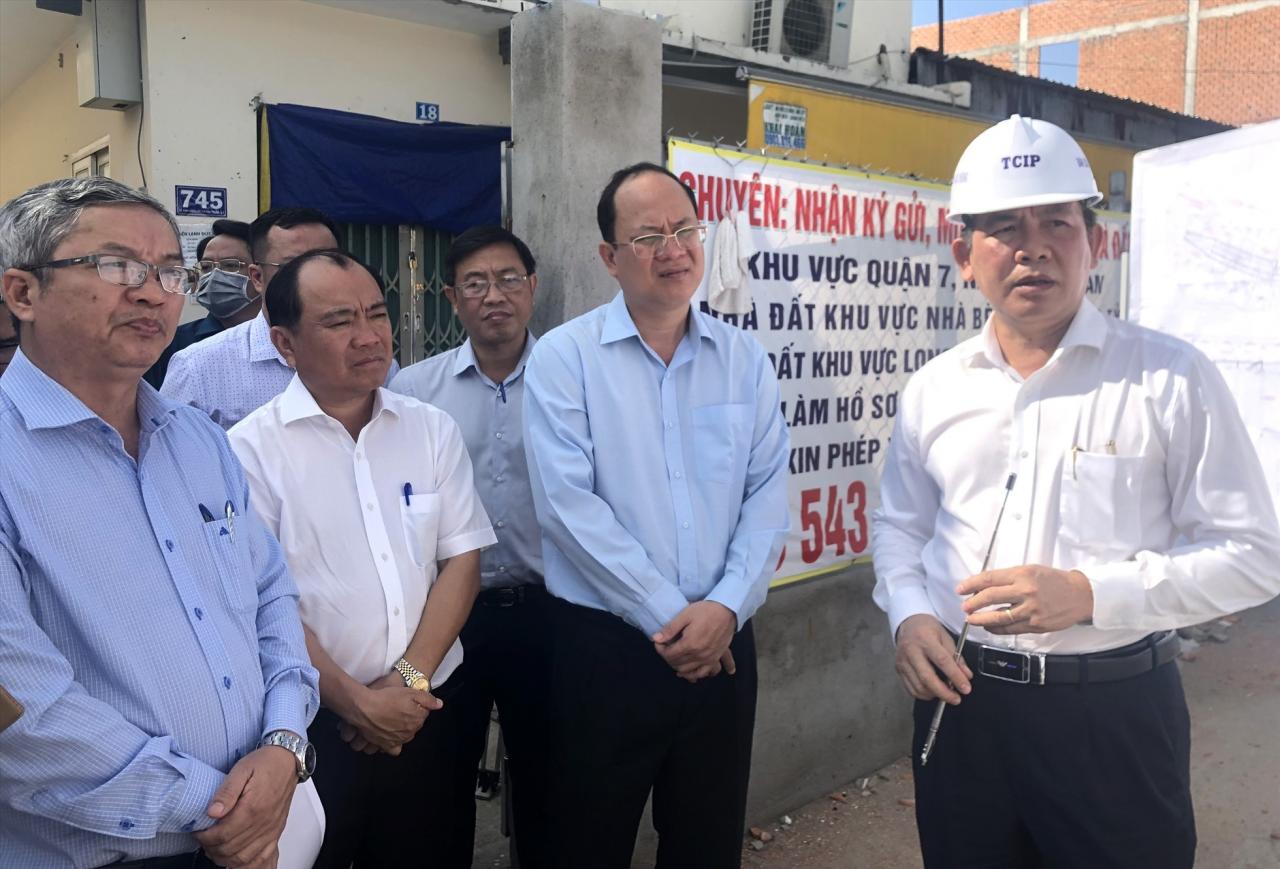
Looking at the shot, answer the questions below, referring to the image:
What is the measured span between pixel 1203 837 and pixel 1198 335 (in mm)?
2017

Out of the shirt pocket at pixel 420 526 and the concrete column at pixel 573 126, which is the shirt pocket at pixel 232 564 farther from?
the concrete column at pixel 573 126

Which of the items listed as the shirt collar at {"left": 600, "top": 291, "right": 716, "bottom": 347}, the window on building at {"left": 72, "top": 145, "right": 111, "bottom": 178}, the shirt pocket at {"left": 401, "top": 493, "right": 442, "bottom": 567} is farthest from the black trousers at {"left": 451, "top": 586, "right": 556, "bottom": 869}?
the window on building at {"left": 72, "top": 145, "right": 111, "bottom": 178}

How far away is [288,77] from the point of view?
23.1 feet

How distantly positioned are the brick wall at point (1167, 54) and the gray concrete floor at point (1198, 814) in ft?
68.5

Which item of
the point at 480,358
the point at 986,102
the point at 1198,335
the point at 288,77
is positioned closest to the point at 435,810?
the point at 480,358

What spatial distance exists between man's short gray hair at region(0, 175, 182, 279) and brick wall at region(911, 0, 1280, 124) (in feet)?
77.3

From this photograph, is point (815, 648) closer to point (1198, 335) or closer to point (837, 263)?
point (837, 263)

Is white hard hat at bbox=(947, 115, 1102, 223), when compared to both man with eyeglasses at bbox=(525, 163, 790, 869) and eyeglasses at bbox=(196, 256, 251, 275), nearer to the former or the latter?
man with eyeglasses at bbox=(525, 163, 790, 869)

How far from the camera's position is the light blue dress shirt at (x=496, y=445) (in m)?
2.92

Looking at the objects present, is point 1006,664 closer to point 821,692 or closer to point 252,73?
point 821,692

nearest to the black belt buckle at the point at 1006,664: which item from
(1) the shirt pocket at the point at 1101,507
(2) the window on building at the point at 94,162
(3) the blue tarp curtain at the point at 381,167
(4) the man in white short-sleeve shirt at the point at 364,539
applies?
(1) the shirt pocket at the point at 1101,507

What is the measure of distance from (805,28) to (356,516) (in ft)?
25.6

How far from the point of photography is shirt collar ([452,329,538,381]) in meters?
3.02

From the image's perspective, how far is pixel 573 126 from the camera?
2.99 metres
